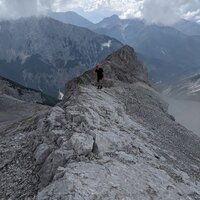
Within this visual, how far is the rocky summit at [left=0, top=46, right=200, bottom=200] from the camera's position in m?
25.3

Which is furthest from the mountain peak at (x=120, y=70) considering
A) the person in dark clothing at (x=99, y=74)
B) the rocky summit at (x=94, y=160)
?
the rocky summit at (x=94, y=160)

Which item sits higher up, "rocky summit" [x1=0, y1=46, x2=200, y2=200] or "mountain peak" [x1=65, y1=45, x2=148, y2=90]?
"mountain peak" [x1=65, y1=45, x2=148, y2=90]

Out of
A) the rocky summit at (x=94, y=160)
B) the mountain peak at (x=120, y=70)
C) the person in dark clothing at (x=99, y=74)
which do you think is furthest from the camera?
the mountain peak at (x=120, y=70)

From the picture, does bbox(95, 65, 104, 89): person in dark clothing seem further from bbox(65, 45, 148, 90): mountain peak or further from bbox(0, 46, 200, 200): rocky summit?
bbox(0, 46, 200, 200): rocky summit

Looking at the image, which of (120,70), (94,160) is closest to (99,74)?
(120,70)

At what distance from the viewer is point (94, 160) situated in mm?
28469

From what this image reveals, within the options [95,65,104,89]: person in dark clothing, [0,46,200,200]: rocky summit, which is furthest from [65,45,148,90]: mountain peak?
[0,46,200,200]: rocky summit

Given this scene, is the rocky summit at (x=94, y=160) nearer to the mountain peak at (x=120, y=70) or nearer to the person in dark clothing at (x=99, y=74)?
the person in dark clothing at (x=99, y=74)

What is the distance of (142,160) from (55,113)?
9246 mm

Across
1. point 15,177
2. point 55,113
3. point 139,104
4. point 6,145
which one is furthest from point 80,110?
point 139,104

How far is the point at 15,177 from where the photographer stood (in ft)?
91.6

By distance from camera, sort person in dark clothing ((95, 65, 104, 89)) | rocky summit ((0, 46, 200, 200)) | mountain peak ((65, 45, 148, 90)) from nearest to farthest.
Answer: rocky summit ((0, 46, 200, 200))
person in dark clothing ((95, 65, 104, 89))
mountain peak ((65, 45, 148, 90))

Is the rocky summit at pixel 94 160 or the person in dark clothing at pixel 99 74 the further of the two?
the person in dark clothing at pixel 99 74

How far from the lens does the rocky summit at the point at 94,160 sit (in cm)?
2527
